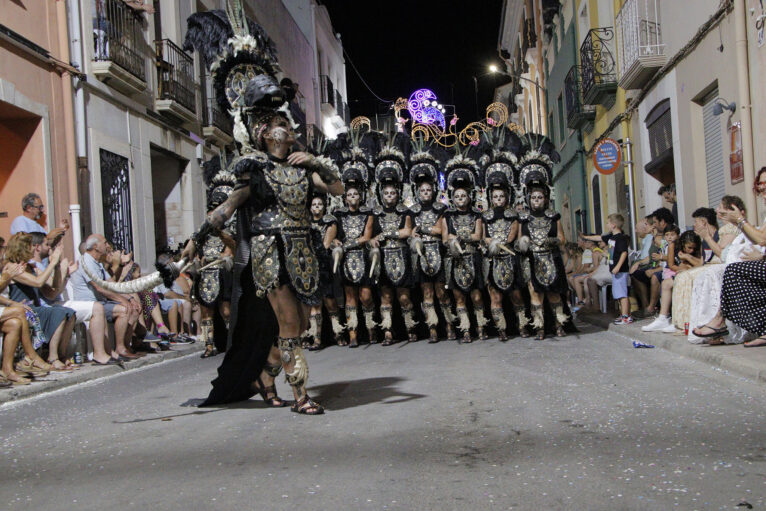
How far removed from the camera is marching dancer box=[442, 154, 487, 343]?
11.1 m

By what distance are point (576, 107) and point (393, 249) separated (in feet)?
48.2

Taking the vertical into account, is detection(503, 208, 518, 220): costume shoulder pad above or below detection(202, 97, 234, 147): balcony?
below

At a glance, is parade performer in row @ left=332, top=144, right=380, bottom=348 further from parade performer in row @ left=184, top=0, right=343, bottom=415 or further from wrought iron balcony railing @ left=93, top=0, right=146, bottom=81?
wrought iron balcony railing @ left=93, top=0, right=146, bottom=81

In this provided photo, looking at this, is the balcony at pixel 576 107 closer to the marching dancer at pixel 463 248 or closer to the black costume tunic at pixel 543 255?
the marching dancer at pixel 463 248

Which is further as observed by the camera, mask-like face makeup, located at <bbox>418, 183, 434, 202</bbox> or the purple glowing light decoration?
the purple glowing light decoration

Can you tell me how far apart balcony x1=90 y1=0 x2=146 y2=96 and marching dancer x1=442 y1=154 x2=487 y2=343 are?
7040 millimetres

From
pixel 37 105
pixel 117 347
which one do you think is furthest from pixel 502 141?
pixel 37 105

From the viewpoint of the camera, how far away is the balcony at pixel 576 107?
938 inches

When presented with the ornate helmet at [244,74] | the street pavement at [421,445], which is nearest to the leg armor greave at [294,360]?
the street pavement at [421,445]

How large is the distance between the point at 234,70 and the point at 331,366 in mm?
3629

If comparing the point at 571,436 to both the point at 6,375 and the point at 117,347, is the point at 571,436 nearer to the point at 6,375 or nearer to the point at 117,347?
the point at 6,375

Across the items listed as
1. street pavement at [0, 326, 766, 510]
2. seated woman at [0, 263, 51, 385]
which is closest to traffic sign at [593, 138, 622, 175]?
street pavement at [0, 326, 766, 510]

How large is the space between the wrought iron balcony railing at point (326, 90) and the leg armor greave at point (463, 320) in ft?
92.3

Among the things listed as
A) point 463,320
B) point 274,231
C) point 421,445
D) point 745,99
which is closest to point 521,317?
point 463,320
